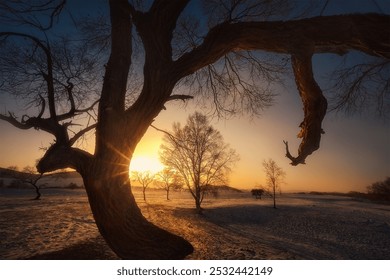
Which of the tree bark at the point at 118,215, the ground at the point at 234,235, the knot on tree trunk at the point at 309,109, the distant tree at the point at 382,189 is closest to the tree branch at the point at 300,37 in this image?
the knot on tree trunk at the point at 309,109

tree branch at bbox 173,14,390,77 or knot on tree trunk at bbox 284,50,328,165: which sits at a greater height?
tree branch at bbox 173,14,390,77

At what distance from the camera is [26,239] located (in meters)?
10.3

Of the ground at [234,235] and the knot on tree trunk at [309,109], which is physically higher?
the knot on tree trunk at [309,109]

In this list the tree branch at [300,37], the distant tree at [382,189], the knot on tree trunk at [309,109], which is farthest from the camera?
the distant tree at [382,189]

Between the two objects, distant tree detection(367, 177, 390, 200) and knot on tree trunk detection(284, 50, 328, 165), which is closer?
knot on tree trunk detection(284, 50, 328, 165)

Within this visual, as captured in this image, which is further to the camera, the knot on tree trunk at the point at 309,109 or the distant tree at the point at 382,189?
the distant tree at the point at 382,189

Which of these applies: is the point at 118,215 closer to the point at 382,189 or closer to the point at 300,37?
the point at 300,37

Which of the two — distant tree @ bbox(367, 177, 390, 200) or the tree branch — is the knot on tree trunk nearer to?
the tree branch

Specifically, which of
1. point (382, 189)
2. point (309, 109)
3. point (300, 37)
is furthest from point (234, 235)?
point (382, 189)

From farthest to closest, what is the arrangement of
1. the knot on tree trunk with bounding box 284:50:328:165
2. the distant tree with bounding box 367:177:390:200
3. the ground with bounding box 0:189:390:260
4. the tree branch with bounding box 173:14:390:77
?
the distant tree with bounding box 367:177:390:200 → the ground with bounding box 0:189:390:260 → the knot on tree trunk with bounding box 284:50:328:165 → the tree branch with bounding box 173:14:390:77

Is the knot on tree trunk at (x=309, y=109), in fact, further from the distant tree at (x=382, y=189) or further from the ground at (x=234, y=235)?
the distant tree at (x=382, y=189)

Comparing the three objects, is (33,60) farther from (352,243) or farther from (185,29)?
(352,243)

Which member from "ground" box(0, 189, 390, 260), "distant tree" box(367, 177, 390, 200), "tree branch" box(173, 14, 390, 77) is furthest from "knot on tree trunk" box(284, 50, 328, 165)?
"distant tree" box(367, 177, 390, 200)

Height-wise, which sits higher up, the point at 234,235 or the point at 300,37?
the point at 300,37
